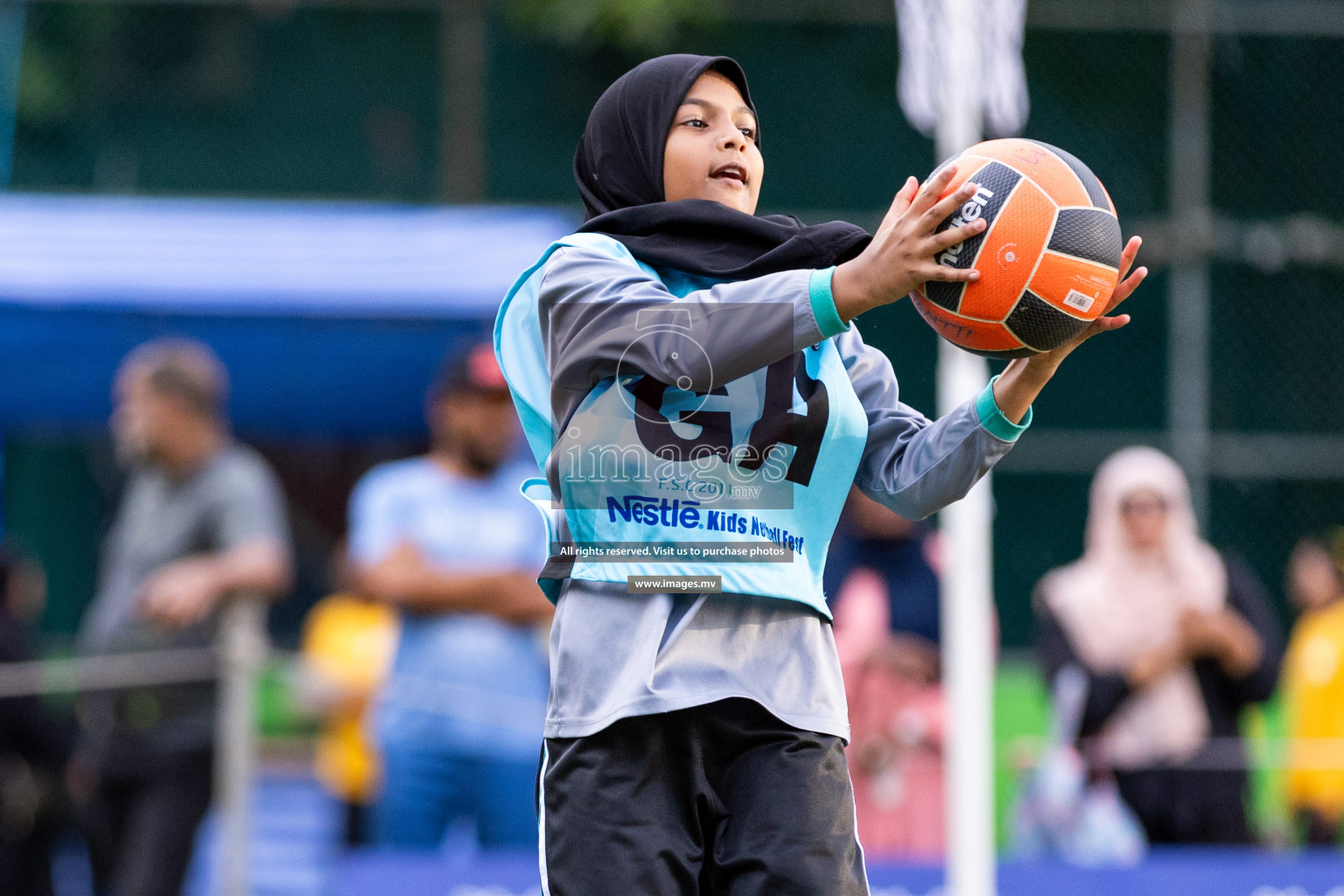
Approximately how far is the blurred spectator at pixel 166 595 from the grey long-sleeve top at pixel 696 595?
321 centimetres

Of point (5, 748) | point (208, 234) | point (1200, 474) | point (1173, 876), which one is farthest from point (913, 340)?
point (5, 748)

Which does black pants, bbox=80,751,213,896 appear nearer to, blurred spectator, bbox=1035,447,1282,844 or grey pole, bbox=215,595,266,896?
grey pole, bbox=215,595,266,896

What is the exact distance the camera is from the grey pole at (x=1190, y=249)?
946 cm

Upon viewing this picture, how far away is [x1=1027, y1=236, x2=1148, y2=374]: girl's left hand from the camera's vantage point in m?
2.32

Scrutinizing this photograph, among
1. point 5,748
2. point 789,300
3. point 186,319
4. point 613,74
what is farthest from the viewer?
point 613,74

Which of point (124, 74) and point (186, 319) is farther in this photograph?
point (124, 74)

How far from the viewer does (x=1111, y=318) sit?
7.72 ft

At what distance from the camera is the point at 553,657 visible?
2.42 m

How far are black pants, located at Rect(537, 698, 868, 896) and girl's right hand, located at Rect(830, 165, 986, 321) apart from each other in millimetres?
635

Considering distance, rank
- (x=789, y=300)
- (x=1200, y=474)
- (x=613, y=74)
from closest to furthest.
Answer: (x=789, y=300)
(x=1200, y=474)
(x=613, y=74)

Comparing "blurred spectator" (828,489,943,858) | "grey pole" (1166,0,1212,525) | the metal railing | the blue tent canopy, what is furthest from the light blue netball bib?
"grey pole" (1166,0,1212,525)

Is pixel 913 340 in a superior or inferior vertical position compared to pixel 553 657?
superior

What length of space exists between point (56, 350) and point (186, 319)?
0.75 metres

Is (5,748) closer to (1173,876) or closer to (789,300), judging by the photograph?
(1173,876)
